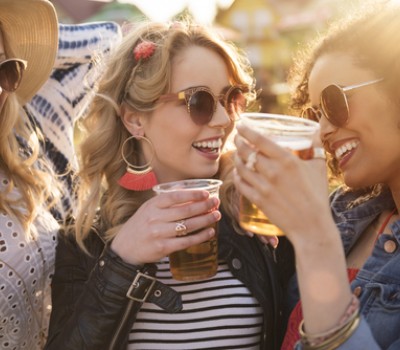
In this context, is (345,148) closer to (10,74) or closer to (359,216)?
(359,216)

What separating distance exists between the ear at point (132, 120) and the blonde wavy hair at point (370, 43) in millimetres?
913

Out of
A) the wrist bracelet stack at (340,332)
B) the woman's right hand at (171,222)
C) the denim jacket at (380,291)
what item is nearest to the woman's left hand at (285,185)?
the wrist bracelet stack at (340,332)

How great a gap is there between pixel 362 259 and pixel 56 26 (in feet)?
6.94

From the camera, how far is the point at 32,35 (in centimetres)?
307

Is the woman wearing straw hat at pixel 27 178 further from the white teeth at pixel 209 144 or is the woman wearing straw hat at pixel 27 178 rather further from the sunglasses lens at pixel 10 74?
the white teeth at pixel 209 144

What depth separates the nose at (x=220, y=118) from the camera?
2.71 meters

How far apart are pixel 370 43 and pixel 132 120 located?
1.33 m

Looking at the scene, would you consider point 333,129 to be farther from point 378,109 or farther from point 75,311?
point 75,311

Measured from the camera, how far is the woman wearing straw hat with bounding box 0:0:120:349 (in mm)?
2607

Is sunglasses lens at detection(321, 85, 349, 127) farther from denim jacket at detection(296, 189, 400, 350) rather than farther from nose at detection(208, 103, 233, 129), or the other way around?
nose at detection(208, 103, 233, 129)

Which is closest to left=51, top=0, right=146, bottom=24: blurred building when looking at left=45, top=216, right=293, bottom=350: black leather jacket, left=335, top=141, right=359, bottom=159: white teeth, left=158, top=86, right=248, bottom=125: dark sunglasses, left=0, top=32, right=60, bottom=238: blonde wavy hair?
left=0, top=32, right=60, bottom=238: blonde wavy hair

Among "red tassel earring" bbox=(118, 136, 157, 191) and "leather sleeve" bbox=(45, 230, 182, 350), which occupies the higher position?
"red tassel earring" bbox=(118, 136, 157, 191)

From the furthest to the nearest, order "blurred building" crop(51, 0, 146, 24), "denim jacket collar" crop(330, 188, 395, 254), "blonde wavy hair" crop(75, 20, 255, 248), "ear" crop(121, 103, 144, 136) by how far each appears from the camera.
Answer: "blurred building" crop(51, 0, 146, 24) → "ear" crop(121, 103, 144, 136) → "blonde wavy hair" crop(75, 20, 255, 248) → "denim jacket collar" crop(330, 188, 395, 254)

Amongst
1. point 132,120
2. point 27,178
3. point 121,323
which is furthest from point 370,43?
point 27,178
